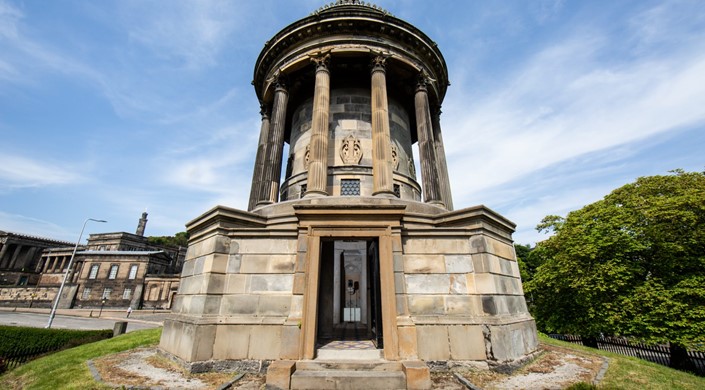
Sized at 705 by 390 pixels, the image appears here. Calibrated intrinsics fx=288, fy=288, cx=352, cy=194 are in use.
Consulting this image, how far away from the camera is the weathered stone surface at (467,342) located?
7.49m

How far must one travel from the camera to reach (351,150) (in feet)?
49.4

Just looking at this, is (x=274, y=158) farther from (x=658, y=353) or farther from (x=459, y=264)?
(x=658, y=353)

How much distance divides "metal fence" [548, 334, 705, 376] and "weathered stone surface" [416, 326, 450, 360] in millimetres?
18815

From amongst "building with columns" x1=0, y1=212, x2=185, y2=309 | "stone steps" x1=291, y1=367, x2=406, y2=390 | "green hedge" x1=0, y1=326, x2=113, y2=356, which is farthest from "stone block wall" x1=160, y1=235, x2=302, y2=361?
"building with columns" x1=0, y1=212, x2=185, y2=309

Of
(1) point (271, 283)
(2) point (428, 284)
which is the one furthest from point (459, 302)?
(1) point (271, 283)

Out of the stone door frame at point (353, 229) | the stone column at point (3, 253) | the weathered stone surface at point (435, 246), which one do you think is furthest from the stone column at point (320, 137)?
the stone column at point (3, 253)

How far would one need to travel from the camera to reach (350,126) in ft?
51.9

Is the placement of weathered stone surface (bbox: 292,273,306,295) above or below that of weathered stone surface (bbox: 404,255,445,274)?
below

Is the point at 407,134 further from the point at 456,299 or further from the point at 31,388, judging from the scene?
the point at 31,388

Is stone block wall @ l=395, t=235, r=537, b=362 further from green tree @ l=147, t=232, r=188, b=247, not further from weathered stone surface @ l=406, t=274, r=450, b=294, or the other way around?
green tree @ l=147, t=232, r=188, b=247

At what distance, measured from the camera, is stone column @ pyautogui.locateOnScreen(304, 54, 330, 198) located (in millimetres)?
12188

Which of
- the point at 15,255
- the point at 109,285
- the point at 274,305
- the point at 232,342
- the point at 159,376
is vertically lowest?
the point at 159,376

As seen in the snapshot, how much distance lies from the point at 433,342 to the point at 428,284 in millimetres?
1478

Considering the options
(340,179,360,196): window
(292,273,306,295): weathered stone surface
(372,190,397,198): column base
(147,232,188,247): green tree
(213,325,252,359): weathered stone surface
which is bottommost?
(213,325,252,359): weathered stone surface
